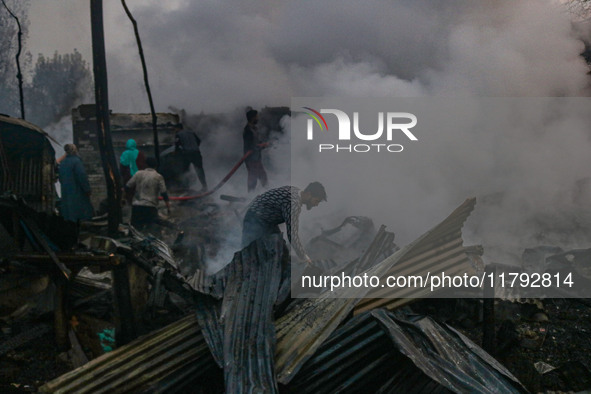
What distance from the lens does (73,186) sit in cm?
729

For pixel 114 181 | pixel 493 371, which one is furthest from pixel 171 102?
pixel 493 371

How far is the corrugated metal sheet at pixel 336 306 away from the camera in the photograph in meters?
2.61

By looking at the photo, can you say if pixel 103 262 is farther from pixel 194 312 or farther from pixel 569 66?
pixel 569 66

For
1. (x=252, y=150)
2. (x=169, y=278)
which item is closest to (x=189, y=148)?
(x=252, y=150)

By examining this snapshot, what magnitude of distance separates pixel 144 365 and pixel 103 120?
3.70 m

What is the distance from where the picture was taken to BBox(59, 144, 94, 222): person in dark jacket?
7.13 meters

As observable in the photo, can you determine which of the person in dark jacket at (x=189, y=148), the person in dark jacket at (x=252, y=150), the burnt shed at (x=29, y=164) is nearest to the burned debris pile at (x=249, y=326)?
the burnt shed at (x=29, y=164)

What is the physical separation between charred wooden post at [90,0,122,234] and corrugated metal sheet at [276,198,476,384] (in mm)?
3331

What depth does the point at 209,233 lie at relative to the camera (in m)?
7.95

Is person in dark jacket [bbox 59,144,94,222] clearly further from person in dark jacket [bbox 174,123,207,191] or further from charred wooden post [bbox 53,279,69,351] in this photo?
charred wooden post [bbox 53,279,69,351]

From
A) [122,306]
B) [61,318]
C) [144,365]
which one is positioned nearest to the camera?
[144,365]

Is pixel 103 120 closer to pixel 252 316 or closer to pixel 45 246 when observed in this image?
pixel 45 246

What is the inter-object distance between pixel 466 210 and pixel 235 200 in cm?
604

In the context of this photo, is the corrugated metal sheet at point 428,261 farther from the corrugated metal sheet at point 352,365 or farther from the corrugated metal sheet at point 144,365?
the corrugated metal sheet at point 144,365
